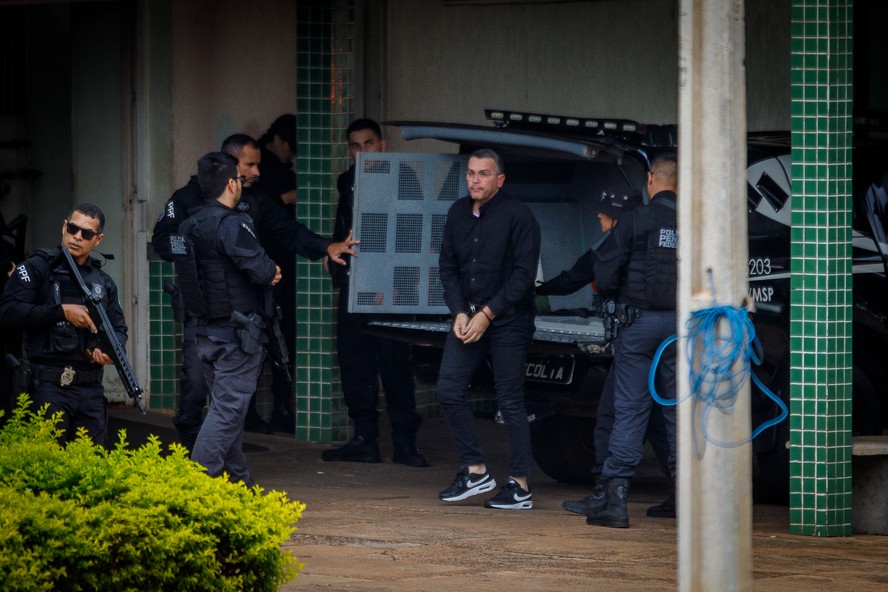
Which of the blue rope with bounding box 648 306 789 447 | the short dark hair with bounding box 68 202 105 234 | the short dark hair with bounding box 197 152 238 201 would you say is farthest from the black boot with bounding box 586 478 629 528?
the blue rope with bounding box 648 306 789 447

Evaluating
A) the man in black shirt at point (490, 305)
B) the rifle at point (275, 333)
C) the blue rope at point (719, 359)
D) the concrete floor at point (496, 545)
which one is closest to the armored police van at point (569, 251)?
the man in black shirt at point (490, 305)

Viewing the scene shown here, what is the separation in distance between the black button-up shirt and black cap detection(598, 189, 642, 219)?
1.29 feet

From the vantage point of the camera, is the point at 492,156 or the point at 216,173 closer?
the point at 216,173

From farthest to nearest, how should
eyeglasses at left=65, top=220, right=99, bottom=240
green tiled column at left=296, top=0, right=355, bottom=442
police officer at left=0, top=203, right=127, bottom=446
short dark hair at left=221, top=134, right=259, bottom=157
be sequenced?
green tiled column at left=296, top=0, right=355, bottom=442
short dark hair at left=221, top=134, right=259, bottom=157
eyeglasses at left=65, top=220, right=99, bottom=240
police officer at left=0, top=203, right=127, bottom=446

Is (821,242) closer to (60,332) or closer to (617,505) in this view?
(617,505)

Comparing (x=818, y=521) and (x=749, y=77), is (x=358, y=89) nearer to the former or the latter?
(x=749, y=77)

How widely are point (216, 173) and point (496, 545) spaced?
246 centimetres

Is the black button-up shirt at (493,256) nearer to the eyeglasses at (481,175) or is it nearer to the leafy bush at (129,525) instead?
the eyeglasses at (481,175)

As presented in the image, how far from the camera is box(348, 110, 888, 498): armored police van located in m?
8.96

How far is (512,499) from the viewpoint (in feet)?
29.7

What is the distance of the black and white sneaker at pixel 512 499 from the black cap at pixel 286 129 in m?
3.71

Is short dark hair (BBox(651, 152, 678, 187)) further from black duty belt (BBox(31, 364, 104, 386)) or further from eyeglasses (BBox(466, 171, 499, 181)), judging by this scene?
black duty belt (BBox(31, 364, 104, 386))

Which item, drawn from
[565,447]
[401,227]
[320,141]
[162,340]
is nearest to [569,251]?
[401,227]

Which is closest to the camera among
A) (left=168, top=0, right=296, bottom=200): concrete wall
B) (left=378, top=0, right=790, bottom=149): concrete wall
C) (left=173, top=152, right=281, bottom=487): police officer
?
(left=173, top=152, right=281, bottom=487): police officer
